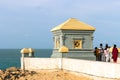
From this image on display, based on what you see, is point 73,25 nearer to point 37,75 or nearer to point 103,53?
point 103,53

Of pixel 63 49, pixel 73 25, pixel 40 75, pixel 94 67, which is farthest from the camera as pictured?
pixel 73 25

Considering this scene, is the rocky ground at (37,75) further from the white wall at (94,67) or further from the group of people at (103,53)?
the group of people at (103,53)

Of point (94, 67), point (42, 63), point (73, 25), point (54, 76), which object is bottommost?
point (54, 76)

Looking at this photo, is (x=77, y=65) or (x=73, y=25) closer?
(x=77, y=65)

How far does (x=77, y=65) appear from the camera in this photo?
2627 cm

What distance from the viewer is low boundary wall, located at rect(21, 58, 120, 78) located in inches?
855

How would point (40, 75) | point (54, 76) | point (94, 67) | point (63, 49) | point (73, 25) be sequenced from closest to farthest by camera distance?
point (94, 67) < point (54, 76) < point (40, 75) < point (63, 49) < point (73, 25)

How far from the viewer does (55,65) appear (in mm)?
29062

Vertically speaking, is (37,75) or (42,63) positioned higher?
(42,63)

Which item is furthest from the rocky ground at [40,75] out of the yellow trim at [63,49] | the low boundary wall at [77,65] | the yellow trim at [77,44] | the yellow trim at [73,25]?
the yellow trim at [73,25]

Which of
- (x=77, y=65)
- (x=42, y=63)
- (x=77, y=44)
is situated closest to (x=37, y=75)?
(x=42, y=63)

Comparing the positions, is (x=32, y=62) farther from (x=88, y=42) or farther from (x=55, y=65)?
(x=88, y=42)

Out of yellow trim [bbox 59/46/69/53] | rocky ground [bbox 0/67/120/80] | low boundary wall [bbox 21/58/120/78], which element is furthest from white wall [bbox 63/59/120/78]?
yellow trim [bbox 59/46/69/53]

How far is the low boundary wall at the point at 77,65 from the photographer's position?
21727mm
